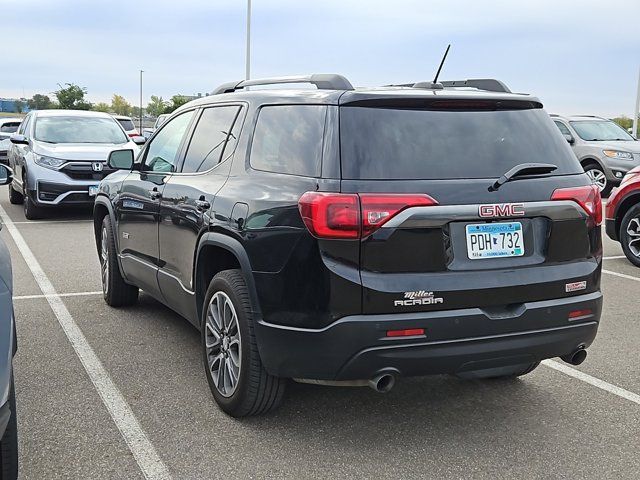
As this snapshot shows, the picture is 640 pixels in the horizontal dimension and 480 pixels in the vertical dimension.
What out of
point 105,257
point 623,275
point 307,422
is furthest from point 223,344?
point 623,275

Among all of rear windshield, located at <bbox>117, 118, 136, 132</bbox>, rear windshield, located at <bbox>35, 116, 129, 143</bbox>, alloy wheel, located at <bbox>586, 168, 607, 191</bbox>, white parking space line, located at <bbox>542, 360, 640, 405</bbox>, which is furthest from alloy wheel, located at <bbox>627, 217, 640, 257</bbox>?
rear windshield, located at <bbox>117, 118, 136, 132</bbox>

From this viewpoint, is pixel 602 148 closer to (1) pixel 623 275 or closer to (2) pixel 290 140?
(1) pixel 623 275

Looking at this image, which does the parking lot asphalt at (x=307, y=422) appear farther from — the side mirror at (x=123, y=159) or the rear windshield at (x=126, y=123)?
the rear windshield at (x=126, y=123)

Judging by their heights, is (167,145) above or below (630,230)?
above

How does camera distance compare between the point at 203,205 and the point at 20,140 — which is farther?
the point at 20,140

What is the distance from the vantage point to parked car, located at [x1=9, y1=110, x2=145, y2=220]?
11727mm

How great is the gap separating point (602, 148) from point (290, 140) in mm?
14183

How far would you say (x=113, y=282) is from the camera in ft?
19.7

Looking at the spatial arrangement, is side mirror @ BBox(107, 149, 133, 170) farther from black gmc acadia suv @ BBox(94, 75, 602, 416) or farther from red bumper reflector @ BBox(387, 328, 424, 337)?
red bumper reflector @ BBox(387, 328, 424, 337)

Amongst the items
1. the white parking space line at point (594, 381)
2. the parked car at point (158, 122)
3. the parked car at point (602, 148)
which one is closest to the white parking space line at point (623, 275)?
the white parking space line at point (594, 381)

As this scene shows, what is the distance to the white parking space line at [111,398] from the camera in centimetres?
335

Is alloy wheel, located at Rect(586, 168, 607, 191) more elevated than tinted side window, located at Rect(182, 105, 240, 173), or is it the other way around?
tinted side window, located at Rect(182, 105, 240, 173)

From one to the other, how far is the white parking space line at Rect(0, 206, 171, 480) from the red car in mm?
6182

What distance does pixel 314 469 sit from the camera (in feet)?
10.9
